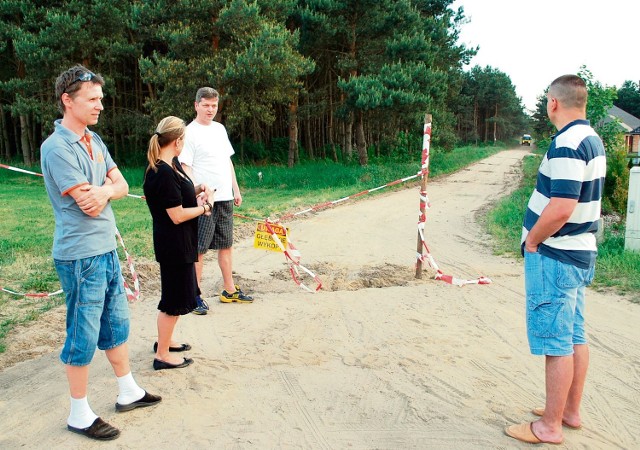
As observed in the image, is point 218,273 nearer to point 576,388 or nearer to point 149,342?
point 149,342

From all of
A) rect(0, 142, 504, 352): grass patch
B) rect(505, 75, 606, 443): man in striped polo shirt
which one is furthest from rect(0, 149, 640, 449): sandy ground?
rect(0, 142, 504, 352): grass patch

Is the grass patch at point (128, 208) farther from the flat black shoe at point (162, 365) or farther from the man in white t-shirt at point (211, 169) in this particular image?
the man in white t-shirt at point (211, 169)

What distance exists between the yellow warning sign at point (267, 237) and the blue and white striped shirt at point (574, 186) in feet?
12.7

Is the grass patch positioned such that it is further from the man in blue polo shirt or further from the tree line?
the tree line

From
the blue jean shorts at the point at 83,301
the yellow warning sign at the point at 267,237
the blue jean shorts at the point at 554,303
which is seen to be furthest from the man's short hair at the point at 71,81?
the yellow warning sign at the point at 267,237

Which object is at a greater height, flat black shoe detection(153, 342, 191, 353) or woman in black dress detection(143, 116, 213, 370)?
woman in black dress detection(143, 116, 213, 370)

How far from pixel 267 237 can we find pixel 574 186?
4289 millimetres

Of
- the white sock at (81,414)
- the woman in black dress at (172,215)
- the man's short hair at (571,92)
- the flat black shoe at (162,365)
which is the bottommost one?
the flat black shoe at (162,365)

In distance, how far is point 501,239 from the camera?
9492 millimetres

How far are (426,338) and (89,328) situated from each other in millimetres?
2953

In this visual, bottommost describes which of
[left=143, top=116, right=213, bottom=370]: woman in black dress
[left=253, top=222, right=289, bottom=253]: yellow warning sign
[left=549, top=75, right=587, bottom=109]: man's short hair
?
[left=253, top=222, right=289, bottom=253]: yellow warning sign

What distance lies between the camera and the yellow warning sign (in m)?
6.59

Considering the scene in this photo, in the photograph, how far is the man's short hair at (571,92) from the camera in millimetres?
2992

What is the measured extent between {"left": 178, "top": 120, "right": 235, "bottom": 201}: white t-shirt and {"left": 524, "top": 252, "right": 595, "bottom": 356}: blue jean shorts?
132 inches
